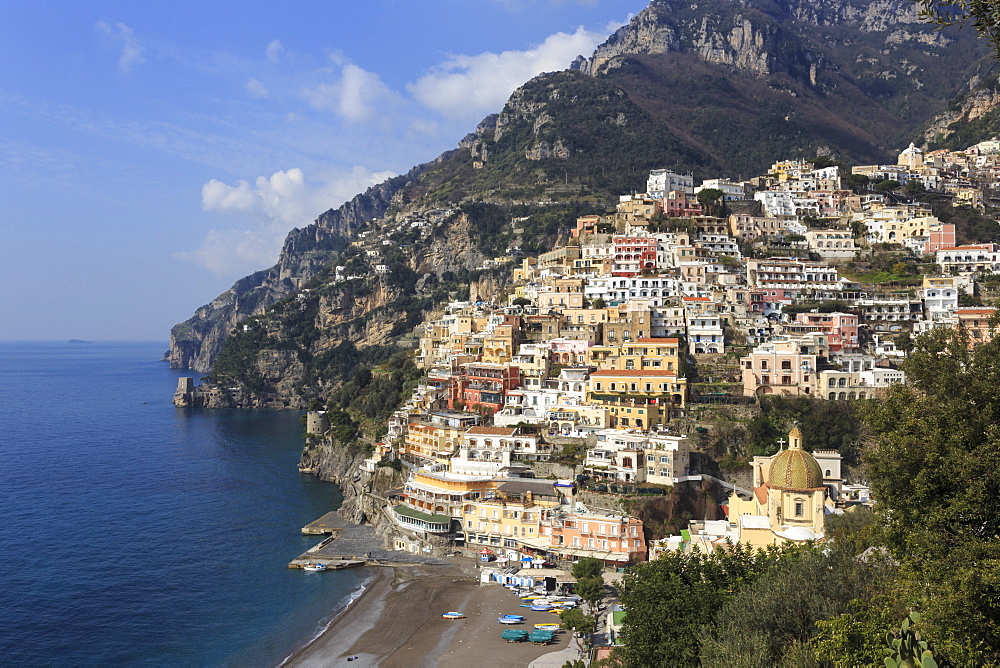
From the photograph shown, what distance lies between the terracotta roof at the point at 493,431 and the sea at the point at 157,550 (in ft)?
46.2

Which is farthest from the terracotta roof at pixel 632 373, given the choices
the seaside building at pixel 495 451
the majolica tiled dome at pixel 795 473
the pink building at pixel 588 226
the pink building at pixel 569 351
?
the pink building at pixel 588 226

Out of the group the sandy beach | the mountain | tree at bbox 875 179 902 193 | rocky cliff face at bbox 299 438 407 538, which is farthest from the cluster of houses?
the mountain

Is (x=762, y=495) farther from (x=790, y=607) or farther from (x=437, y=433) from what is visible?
(x=437, y=433)

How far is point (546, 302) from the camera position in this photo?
264 ft

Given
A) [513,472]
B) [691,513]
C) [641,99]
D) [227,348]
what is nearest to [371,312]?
[227,348]

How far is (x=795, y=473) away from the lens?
40.1 metres

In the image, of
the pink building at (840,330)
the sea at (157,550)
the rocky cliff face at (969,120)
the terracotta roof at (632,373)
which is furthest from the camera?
the rocky cliff face at (969,120)

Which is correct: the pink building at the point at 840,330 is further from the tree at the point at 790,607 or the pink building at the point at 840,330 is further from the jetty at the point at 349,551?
the tree at the point at 790,607

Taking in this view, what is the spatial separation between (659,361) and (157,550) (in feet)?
129

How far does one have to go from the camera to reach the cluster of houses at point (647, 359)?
163ft

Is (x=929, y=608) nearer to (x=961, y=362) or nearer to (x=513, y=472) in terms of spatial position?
(x=961, y=362)

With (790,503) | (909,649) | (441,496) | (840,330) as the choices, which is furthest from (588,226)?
(909,649)

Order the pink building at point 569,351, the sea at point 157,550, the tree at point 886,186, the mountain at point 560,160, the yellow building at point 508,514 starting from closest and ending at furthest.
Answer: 1. the sea at point 157,550
2. the yellow building at point 508,514
3. the pink building at point 569,351
4. the tree at point 886,186
5. the mountain at point 560,160

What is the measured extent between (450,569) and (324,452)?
36036 millimetres
